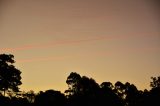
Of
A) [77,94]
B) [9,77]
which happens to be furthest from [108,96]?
[9,77]

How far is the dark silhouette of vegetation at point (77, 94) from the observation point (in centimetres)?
9138

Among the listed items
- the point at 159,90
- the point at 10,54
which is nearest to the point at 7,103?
the point at 10,54

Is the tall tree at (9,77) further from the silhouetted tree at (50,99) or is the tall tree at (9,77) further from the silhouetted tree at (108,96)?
the silhouetted tree at (108,96)

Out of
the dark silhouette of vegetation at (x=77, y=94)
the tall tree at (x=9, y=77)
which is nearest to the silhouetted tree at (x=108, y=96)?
the dark silhouette of vegetation at (x=77, y=94)

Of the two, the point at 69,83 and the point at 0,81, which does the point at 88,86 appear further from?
Result: the point at 0,81

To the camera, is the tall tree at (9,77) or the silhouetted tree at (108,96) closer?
the tall tree at (9,77)

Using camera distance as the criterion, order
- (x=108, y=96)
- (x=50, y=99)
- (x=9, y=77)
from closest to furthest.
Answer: (x=9, y=77) < (x=50, y=99) < (x=108, y=96)

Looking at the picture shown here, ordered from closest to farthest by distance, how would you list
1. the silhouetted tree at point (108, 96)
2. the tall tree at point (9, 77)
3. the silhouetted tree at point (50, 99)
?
the tall tree at point (9, 77)
the silhouetted tree at point (50, 99)
the silhouetted tree at point (108, 96)

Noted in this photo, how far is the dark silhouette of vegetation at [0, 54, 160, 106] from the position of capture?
91.4m

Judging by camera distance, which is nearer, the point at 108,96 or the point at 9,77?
the point at 9,77

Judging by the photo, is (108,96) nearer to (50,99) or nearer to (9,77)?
(50,99)

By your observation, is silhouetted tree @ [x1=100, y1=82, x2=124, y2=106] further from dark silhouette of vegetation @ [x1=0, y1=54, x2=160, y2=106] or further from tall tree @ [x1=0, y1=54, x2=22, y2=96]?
tall tree @ [x1=0, y1=54, x2=22, y2=96]

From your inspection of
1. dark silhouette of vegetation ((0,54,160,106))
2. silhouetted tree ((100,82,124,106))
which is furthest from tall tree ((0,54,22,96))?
silhouetted tree ((100,82,124,106))

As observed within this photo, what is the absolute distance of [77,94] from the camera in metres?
130
